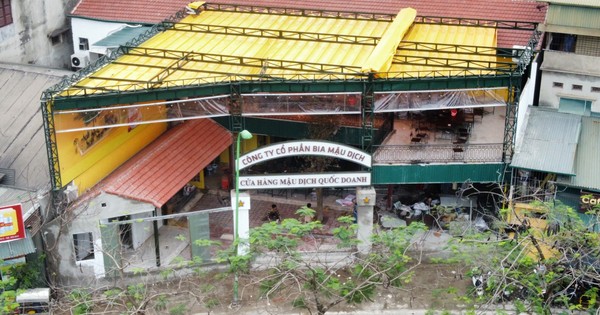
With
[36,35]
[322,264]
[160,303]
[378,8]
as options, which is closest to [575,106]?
Result: [378,8]

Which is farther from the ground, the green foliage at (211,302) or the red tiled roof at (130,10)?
the red tiled roof at (130,10)

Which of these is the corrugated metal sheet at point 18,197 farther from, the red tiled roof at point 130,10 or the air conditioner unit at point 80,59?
the red tiled roof at point 130,10

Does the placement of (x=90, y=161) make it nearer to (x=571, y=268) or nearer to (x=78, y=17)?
(x=78, y=17)

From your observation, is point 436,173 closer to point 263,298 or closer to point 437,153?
point 437,153

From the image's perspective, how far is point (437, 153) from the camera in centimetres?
3772

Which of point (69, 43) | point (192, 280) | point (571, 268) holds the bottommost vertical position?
point (192, 280)

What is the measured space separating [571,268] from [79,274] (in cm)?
1862

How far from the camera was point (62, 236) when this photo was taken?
35.2 m

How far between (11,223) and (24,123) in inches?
266

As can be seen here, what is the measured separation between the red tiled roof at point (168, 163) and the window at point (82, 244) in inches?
67.9

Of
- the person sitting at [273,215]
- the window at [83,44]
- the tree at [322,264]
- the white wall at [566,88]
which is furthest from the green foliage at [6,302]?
the white wall at [566,88]

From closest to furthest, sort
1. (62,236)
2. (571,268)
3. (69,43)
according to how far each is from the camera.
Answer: (571,268)
(62,236)
(69,43)

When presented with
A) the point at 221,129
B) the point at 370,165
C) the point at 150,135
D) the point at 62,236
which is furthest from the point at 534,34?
the point at 62,236

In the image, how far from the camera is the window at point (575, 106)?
4016 cm
